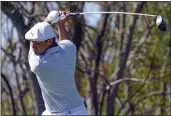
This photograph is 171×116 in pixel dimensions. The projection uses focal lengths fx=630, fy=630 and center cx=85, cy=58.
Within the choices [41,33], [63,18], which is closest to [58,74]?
[41,33]

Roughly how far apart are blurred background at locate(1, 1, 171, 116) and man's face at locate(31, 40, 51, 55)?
514 cm

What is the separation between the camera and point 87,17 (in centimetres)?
1188

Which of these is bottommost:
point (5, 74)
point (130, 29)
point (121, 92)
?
point (121, 92)

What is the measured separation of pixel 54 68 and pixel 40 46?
0.66 feet

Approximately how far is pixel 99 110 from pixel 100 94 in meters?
0.34

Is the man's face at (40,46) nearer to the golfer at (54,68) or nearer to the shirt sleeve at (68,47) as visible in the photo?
the golfer at (54,68)

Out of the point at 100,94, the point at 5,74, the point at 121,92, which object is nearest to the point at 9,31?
the point at 5,74

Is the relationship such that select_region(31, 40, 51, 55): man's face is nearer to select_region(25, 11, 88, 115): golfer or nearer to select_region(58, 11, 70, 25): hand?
select_region(25, 11, 88, 115): golfer

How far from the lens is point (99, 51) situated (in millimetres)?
12750

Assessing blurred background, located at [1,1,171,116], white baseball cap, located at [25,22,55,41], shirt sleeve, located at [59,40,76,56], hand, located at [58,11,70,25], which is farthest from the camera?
blurred background, located at [1,1,171,116]

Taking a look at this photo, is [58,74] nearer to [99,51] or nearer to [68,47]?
[68,47]

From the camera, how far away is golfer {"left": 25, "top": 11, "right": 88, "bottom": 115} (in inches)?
188

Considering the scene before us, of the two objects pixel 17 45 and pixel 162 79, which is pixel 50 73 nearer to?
pixel 17 45

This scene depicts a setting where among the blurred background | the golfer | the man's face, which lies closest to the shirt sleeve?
the golfer
